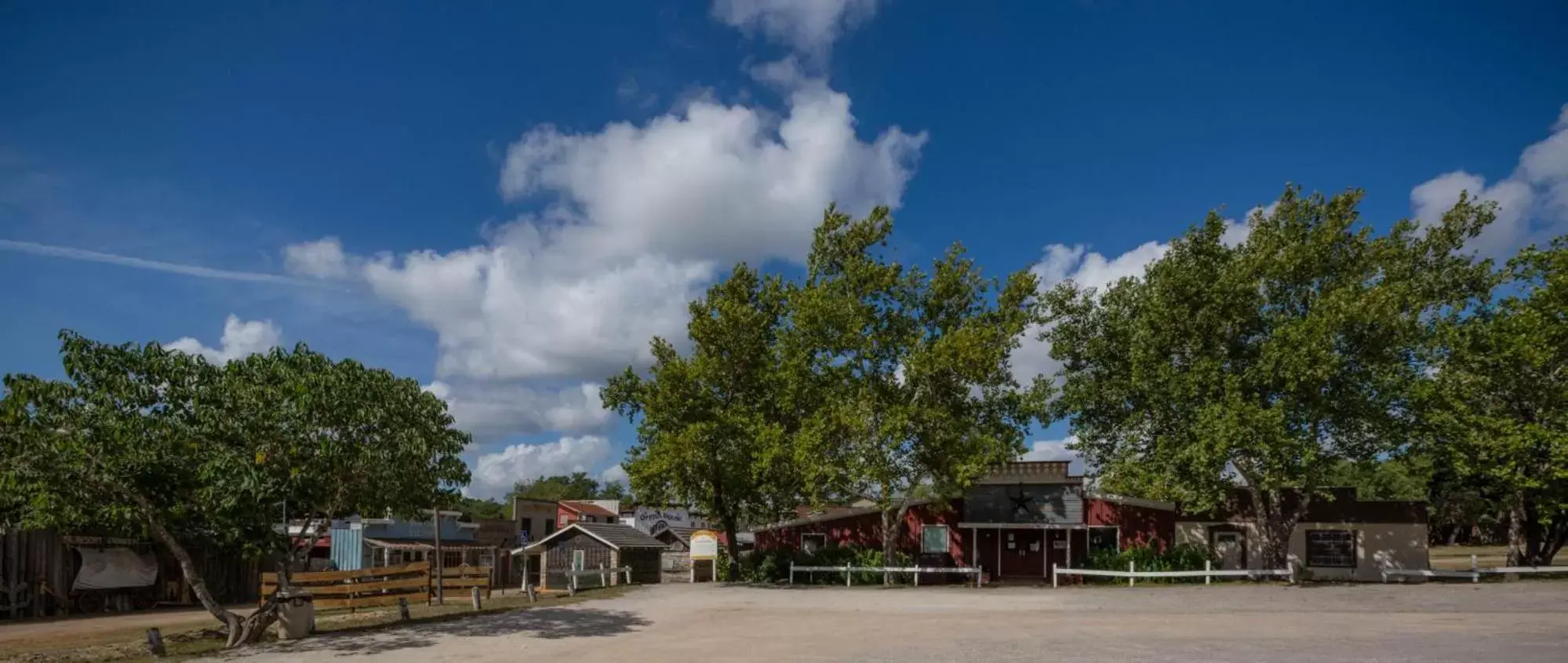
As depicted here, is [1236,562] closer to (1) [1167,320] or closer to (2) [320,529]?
(1) [1167,320]

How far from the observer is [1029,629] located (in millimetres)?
18547

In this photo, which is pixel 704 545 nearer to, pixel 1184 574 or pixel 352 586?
pixel 352 586

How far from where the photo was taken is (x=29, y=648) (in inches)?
679

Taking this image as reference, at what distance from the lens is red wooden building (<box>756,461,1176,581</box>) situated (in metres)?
36.8

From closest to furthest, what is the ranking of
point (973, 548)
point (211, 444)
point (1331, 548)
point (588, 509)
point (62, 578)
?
point (211, 444)
point (62, 578)
point (1331, 548)
point (973, 548)
point (588, 509)

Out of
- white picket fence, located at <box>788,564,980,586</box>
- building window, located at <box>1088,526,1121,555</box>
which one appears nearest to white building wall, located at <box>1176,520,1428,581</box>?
building window, located at <box>1088,526,1121,555</box>

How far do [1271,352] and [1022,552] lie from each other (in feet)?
44.4

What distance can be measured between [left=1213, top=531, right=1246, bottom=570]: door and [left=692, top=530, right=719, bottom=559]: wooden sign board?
1924 cm

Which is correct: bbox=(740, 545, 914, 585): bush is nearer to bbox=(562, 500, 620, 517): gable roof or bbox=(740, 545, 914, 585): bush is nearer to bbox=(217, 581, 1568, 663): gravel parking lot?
bbox=(217, 581, 1568, 663): gravel parking lot

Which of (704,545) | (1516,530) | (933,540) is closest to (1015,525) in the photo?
(933,540)

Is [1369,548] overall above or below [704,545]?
above

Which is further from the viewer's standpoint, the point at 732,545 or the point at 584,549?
the point at 732,545

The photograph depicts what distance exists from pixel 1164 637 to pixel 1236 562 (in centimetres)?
2159

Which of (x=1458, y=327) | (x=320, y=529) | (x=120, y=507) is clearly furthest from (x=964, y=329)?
(x=120, y=507)
